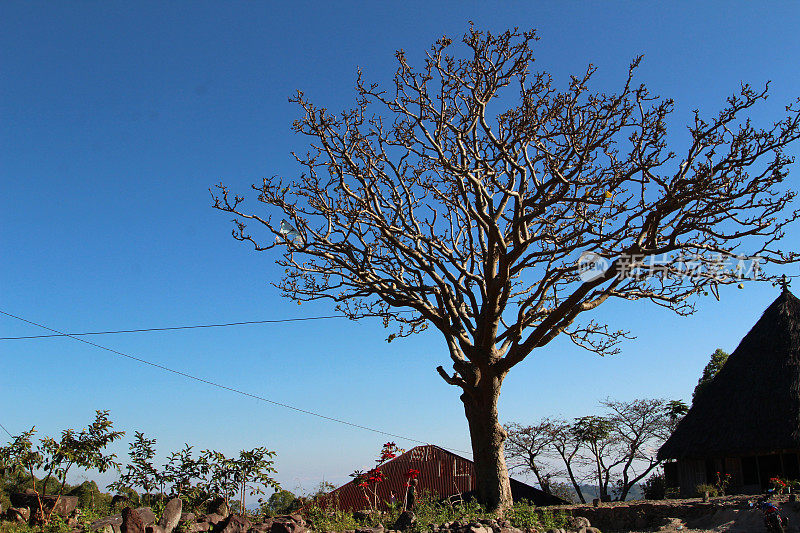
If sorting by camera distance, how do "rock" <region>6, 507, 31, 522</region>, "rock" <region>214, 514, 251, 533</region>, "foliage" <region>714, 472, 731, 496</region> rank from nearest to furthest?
1. "rock" <region>214, 514, 251, 533</region>
2. "rock" <region>6, 507, 31, 522</region>
3. "foliage" <region>714, 472, 731, 496</region>

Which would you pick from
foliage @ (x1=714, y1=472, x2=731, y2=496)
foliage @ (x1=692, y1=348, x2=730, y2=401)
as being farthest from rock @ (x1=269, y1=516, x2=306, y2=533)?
foliage @ (x1=692, y1=348, x2=730, y2=401)

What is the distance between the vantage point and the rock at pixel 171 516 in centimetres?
532

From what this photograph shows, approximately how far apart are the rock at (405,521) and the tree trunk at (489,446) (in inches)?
115

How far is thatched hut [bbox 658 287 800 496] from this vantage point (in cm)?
1547

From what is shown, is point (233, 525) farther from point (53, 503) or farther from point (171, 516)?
point (53, 503)

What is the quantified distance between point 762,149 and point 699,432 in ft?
37.7

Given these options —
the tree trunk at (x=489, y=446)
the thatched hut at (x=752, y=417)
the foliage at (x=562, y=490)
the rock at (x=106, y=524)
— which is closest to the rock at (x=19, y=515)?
the rock at (x=106, y=524)

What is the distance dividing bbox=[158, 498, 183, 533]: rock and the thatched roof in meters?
15.0

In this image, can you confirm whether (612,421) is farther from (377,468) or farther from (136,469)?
(136,469)

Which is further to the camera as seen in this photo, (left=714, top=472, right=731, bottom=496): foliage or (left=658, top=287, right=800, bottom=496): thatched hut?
(left=658, top=287, right=800, bottom=496): thatched hut

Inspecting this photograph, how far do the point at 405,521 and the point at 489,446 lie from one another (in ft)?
11.0

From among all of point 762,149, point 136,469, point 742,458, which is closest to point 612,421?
point 742,458

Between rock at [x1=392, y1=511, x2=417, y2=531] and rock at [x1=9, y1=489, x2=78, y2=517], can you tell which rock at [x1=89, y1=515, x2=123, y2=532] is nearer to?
rock at [x1=9, y1=489, x2=78, y2=517]

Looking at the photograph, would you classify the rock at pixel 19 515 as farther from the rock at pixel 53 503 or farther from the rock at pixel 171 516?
the rock at pixel 171 516
